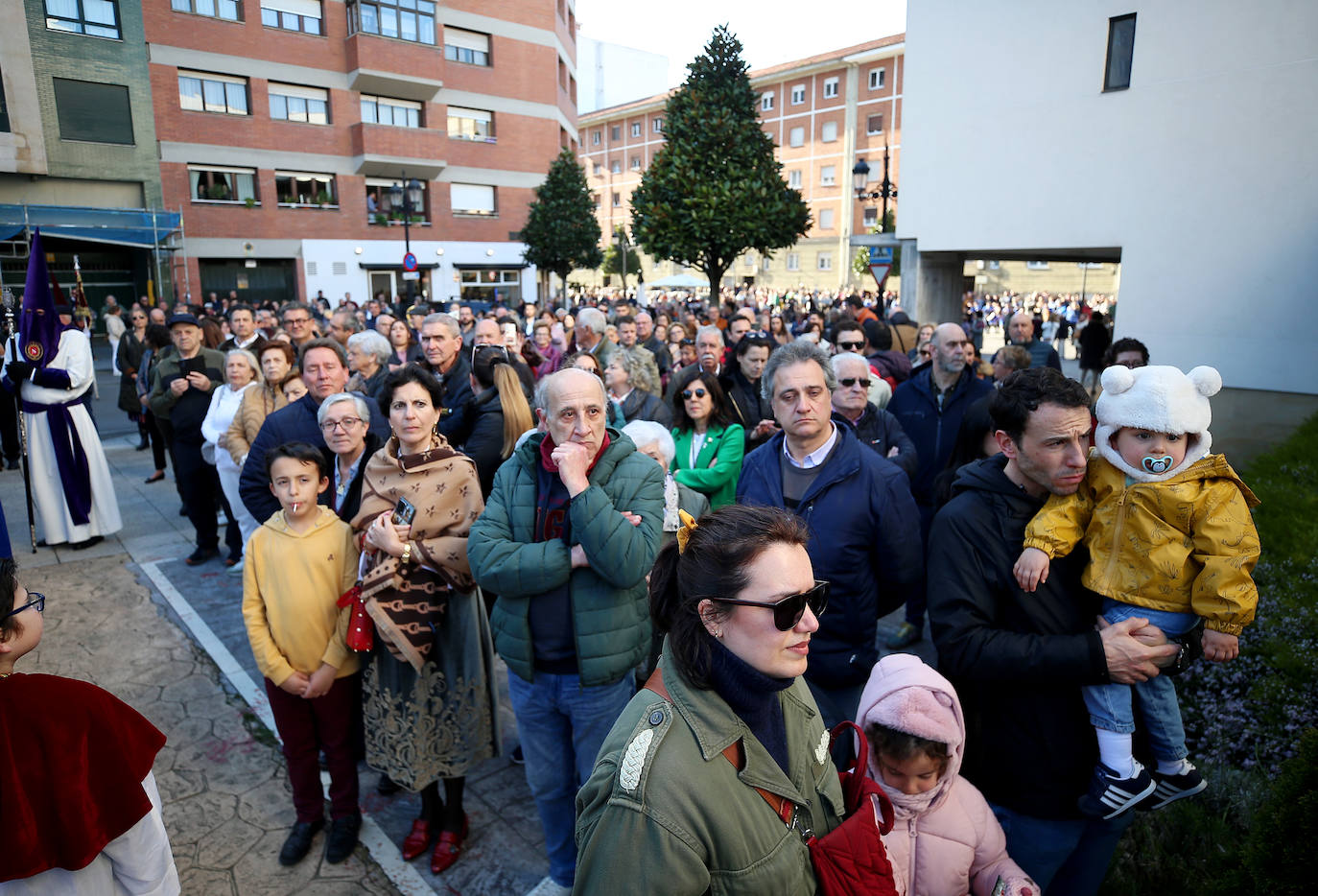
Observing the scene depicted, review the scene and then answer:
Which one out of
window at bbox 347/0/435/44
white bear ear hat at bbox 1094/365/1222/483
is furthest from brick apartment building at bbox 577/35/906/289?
white bear ear hat at bbox 1094/365/1222/483

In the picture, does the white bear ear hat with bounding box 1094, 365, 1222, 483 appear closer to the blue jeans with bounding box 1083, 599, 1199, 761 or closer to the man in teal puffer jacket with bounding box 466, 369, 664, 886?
the blue jeans with bounding box 1083, 599, 1199, 761

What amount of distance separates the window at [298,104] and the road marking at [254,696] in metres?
28.1

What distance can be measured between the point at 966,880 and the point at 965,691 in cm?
57

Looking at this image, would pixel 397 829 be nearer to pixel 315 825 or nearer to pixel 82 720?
pixel 315 825

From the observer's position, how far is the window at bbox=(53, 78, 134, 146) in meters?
26.0

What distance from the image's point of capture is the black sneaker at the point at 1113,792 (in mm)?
2264

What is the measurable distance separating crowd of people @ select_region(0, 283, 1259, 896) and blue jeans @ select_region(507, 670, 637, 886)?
0.5 inches

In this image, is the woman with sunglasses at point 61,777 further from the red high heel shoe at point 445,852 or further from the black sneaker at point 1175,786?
the black sneaker at point 1175,786

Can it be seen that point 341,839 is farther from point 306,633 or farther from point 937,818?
point 937,818

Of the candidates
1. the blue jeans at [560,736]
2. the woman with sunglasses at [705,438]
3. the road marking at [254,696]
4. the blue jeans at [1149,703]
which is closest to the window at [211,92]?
the road marking at [254,696]

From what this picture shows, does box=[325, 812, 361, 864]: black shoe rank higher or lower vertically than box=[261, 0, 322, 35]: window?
lower

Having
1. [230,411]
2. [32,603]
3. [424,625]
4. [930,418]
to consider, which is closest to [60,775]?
[32,603]

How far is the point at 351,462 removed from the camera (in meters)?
3.92

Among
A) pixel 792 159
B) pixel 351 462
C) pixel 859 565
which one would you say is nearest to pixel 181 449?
pixel 351 462
